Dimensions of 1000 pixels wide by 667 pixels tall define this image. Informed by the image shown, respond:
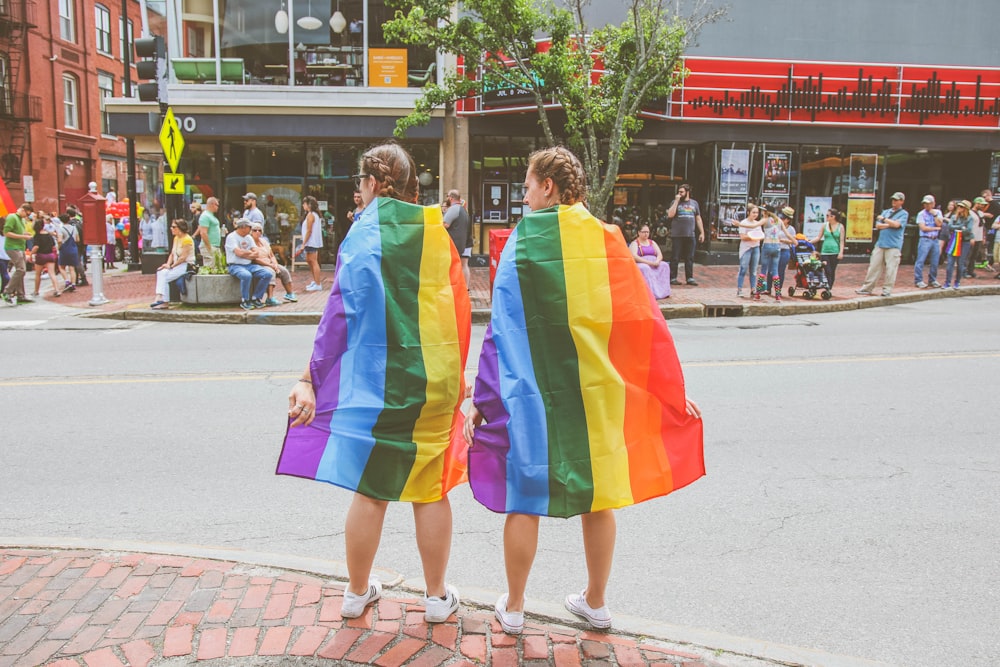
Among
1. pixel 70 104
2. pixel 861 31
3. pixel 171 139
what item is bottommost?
pixel 171 139

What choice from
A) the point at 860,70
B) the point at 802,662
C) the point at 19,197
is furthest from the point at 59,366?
the point at 19,197

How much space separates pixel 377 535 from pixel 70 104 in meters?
35.8

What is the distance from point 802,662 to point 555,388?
1340mm

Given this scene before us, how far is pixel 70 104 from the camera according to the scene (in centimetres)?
3272

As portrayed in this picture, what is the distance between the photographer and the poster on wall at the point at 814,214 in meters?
20.6

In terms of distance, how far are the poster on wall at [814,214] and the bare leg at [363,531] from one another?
19.7m

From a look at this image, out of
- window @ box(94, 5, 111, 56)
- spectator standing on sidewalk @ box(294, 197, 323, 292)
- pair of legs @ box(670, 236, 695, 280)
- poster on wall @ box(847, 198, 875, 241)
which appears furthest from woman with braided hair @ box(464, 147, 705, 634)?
window @ box(94, 5, 111, 56)

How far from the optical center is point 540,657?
9.39ft

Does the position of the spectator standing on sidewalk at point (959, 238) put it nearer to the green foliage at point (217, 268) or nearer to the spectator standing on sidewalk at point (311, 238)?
the spectator standing on sidewalk at point (311, 238)

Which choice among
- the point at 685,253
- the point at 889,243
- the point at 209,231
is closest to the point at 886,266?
the point at 889,243

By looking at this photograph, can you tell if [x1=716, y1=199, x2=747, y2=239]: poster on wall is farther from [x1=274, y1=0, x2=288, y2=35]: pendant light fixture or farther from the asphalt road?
the asphalt road

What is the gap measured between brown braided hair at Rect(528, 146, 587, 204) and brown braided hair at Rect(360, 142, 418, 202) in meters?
0.49

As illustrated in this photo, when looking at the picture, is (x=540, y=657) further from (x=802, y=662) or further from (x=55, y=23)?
(x=55, y=23)

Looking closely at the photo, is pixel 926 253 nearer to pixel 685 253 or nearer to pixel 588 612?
pixel 685 253
